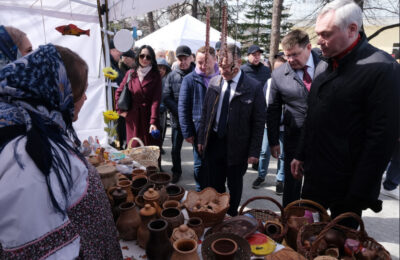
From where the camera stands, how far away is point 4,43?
69.4 inches

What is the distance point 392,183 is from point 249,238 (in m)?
2.38

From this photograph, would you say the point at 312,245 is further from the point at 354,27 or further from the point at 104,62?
the point at 104,62

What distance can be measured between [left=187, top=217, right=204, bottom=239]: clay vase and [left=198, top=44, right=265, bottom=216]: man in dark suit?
1053 millimetres

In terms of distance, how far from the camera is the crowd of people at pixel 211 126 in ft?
2.47

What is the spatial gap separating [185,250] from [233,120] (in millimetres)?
1340

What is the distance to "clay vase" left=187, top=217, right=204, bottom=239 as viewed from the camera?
1306 millimetres

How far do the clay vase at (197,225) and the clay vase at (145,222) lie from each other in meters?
0.20

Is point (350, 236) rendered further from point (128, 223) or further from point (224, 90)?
point (224, 90)

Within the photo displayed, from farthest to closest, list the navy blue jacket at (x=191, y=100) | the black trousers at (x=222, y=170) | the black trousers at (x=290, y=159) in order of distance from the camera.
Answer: the navy blue jacket at (x=191, y=100) < the black trousers at (x=222, y=170) < the black trousers at (x=290, y=159)

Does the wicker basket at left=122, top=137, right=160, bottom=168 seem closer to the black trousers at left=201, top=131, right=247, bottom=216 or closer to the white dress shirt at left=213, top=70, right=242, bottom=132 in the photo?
the black trousers at left=201, top=131, right=247, bottom=216

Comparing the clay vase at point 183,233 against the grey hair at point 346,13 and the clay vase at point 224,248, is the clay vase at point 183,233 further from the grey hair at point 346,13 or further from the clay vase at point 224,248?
the grey hair at point 346,13

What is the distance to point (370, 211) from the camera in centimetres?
294

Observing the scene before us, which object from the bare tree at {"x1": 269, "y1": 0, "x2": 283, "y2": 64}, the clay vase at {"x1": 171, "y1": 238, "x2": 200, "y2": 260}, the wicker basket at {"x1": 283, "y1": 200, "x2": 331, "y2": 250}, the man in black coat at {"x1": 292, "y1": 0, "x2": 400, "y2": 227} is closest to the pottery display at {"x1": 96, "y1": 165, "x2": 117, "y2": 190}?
the clay vase at {"x1": 171, "y1": 238, "x2": 200, "y2": 260}

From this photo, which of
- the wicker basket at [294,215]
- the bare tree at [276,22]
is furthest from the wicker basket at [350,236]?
the bare tree at [276,22]
